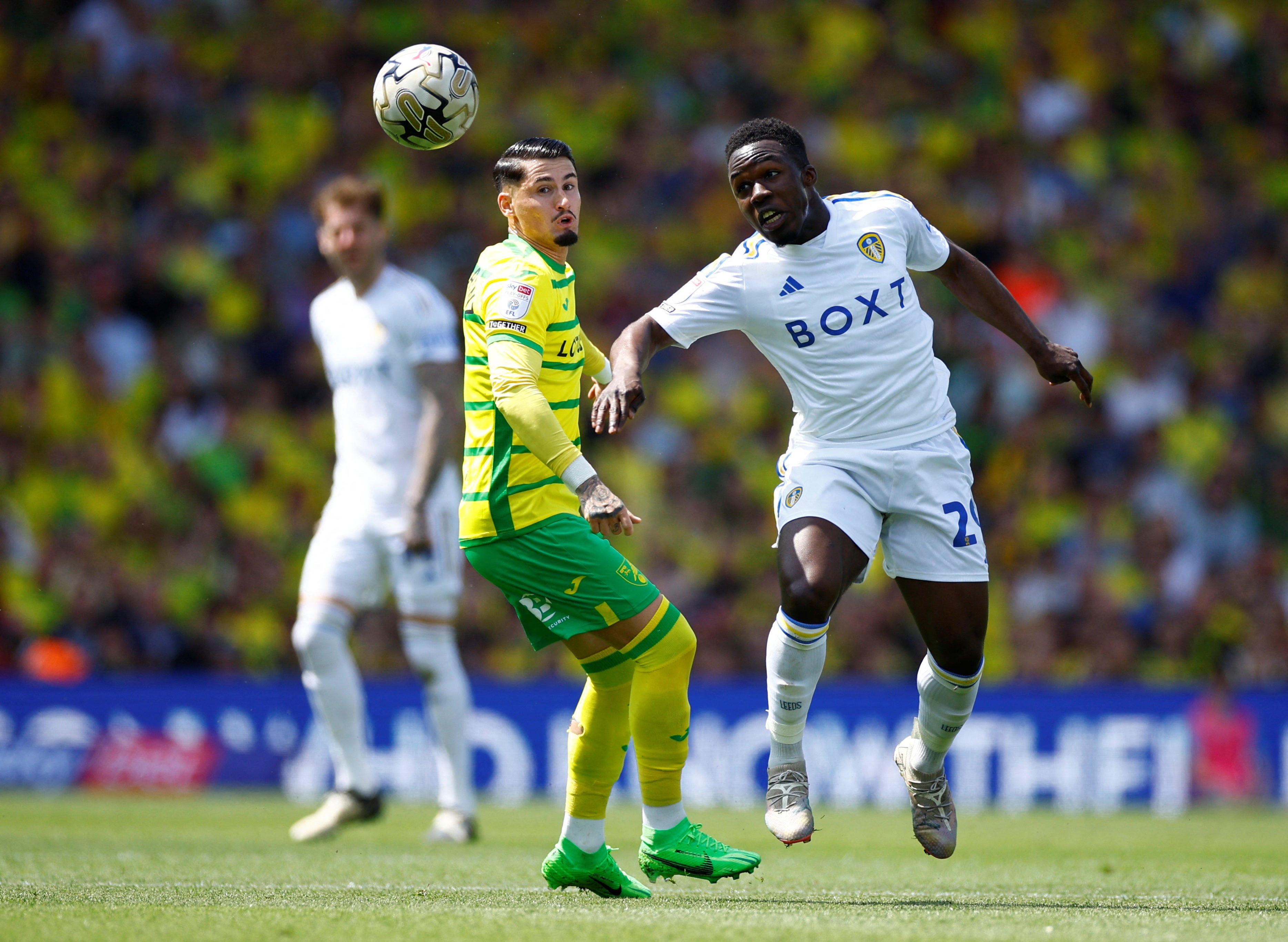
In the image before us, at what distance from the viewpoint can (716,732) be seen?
11766mm

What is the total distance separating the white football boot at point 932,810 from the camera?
5945mm

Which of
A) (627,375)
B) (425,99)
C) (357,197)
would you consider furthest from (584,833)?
(357,197)

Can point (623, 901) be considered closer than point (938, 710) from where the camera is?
Yes

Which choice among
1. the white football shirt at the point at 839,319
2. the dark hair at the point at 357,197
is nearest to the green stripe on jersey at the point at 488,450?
the white football shirt at the point at 839,319

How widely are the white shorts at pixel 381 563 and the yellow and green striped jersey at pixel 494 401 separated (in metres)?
2.80

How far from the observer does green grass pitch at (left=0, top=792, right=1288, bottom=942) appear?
4379 millimetres

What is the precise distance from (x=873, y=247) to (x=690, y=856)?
7.81 ft

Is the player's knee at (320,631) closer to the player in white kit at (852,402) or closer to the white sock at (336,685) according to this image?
the white sock at (336,685)

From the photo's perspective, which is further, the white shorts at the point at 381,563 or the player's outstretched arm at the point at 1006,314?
the white shorts at the point at 381,563

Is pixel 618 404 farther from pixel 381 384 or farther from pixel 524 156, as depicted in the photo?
pixel 381 384

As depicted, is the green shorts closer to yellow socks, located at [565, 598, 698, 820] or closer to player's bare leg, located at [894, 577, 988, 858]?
yellow socks, located at [565, 598, 698, 820]

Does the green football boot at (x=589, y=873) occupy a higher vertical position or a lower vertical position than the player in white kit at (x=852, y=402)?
lower

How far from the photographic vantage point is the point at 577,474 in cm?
492

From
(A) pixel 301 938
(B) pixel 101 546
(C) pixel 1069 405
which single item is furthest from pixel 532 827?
(C) pixel 1069 405
